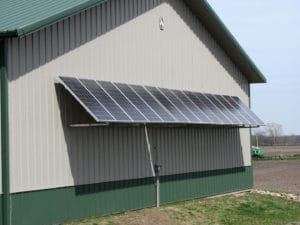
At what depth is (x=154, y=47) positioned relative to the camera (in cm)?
1923

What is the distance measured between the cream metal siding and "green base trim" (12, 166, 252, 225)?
0.90ft

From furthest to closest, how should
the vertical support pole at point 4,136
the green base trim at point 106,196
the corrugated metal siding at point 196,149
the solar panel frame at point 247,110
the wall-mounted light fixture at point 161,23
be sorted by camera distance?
the solar panel frame at point 247,110
the wall-mounted light fixture at point 161,23
the corrugated metal siding at point 196,149
the green base trim at point 106,196
the vertical support pole at point 4,136

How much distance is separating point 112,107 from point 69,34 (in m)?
2.08

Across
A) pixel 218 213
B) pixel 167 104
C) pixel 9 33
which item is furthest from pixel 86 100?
pixel 218 213

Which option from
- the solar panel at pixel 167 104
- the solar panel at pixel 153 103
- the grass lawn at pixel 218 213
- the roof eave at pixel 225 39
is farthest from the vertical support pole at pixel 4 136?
the roof eave at pixel 225 39

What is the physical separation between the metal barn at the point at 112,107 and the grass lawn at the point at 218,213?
1.80 feet

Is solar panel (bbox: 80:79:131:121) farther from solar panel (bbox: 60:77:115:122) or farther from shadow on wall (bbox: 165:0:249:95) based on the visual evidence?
shadow on wall (bbox: 165:0:249:95)

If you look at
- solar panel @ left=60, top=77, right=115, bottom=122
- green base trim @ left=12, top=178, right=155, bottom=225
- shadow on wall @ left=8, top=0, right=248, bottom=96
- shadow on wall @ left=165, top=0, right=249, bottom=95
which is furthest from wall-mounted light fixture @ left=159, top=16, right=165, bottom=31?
solar panel @ left=60, top=77, right=115, bottom=122

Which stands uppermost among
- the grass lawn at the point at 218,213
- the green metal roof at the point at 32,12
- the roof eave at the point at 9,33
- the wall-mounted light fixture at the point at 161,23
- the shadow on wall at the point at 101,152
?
the wall-mounted light fixture at the point at 161,23

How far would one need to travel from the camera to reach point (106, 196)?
16.6 m

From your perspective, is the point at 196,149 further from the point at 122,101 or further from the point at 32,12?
the point at 32,12

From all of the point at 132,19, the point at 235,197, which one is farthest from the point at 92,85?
the point at 235,197

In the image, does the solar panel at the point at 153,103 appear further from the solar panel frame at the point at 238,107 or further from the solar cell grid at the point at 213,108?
the solar panel frame at the point at 238,107

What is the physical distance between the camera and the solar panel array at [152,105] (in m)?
15.2
